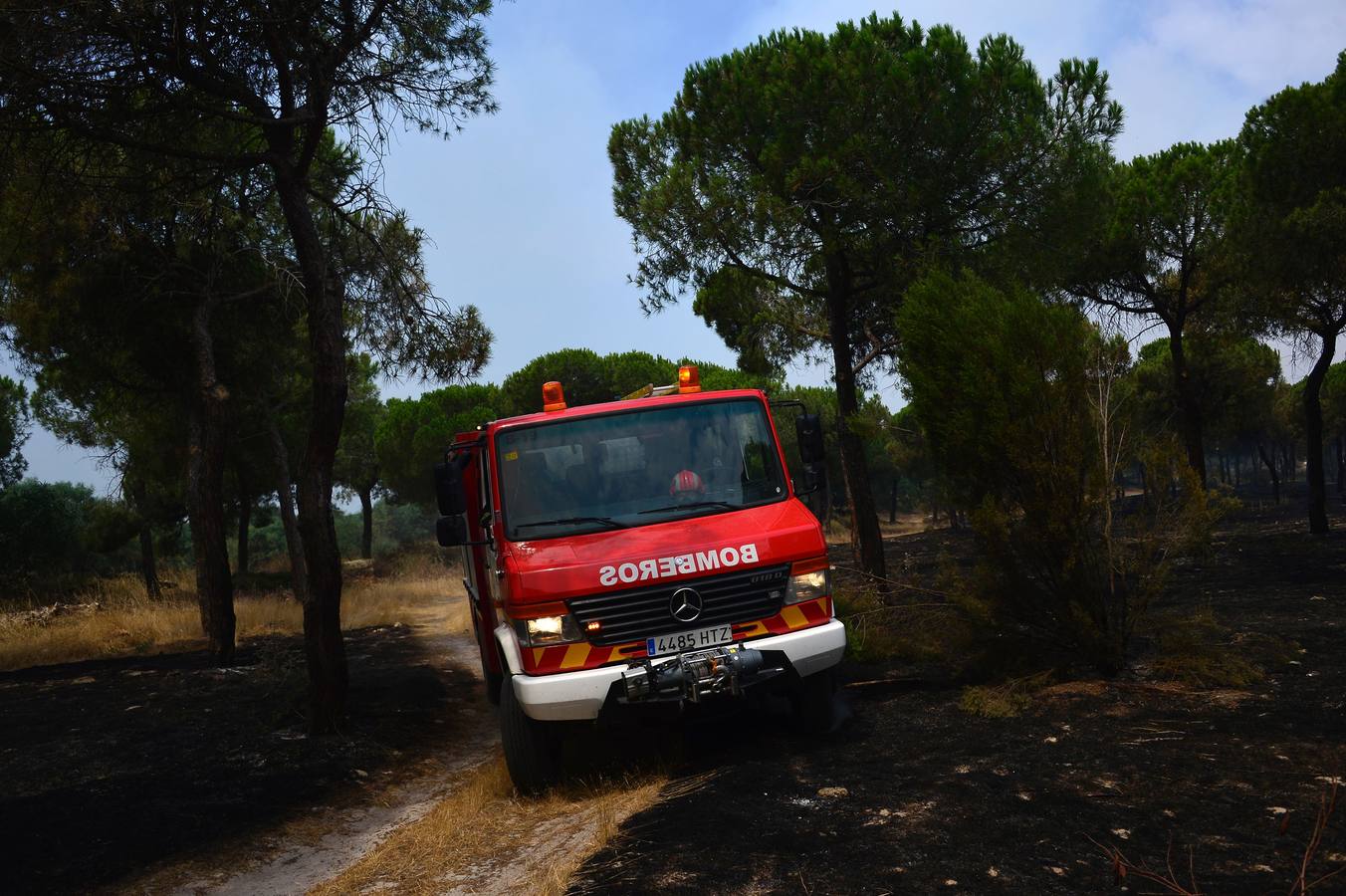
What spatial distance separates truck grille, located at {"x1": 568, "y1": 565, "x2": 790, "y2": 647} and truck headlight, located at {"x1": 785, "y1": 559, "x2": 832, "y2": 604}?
0.10 m

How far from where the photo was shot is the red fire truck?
7.02 meters

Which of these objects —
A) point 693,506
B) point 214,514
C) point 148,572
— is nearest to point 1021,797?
point 693,506

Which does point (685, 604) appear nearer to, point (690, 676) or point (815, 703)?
point (690, 676)

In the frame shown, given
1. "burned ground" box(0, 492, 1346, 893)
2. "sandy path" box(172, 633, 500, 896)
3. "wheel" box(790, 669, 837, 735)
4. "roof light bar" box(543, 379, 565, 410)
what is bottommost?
"sandy path" box(172, 633, 500, 896)

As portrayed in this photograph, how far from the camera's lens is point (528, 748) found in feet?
24.6

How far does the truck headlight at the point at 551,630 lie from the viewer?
23.0 feet

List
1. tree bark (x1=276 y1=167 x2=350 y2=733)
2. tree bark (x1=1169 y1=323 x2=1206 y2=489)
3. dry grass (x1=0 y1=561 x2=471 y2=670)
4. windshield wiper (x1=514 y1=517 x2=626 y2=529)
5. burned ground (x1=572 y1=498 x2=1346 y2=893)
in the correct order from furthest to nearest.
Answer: tree bark (x1=1169 y1=323 x2=1206 y2=489) < dry grass (x1=0 y1=561 x2=471 y2=670) < tree bark (x1=276 y1=167 x2=350 y2=733) < windshield wiper (x1=514 y1=517 x2=626 y2=529) < burned ground (x1=572 y1=498 x2=1346 y2=893)

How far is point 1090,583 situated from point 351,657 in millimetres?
12032

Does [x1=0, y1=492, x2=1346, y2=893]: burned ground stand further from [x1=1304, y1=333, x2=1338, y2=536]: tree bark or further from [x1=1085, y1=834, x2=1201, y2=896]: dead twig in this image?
[x1=1304, y1=333, x2=1338, y2=536]: tree bark

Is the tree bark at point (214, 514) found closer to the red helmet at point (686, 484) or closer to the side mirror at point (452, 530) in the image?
the side mirror at point (452, 530)

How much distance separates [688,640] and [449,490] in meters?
2.04

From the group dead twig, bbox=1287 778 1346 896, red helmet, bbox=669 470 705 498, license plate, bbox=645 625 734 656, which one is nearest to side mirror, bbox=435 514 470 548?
red helmet, bbox=669 470 705 498

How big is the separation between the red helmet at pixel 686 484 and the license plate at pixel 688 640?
3.35 ft

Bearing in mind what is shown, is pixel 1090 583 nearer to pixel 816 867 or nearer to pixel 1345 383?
pixel 816 867
